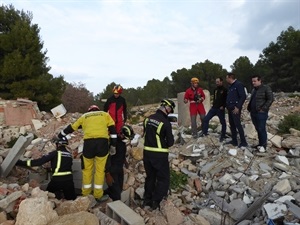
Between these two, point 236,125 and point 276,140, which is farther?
point 276,140

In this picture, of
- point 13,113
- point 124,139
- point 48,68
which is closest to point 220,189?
point 124,139

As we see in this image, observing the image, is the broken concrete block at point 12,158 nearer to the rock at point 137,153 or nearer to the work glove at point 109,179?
the work glove at point 109,179

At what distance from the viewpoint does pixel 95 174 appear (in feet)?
16.5

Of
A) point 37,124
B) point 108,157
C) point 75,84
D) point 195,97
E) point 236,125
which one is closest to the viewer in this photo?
point 108,157

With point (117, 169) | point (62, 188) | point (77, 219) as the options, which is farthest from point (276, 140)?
point (77, 219)

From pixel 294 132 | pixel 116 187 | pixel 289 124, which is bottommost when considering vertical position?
pixel 116 187

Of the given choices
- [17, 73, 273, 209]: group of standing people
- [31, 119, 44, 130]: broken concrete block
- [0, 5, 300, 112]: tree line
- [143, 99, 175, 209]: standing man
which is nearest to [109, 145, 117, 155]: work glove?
[17, 73, 273, 209]: group of standing people

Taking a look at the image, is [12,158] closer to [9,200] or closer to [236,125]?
[9,200]

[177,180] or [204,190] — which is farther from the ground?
[177,180]

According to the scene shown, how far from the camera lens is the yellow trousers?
5008 mm

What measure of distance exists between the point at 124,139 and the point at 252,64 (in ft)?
108

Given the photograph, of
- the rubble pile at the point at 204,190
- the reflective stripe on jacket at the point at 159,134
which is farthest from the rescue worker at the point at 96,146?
the reflective stripe on jacket at the point at 159,134

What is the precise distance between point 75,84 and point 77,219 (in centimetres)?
3223

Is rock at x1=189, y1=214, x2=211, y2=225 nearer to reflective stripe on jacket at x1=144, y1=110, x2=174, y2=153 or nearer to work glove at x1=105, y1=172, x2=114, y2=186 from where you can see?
reflective stripe on jacket at x1=144, y1=110, x2=174, y2=153
